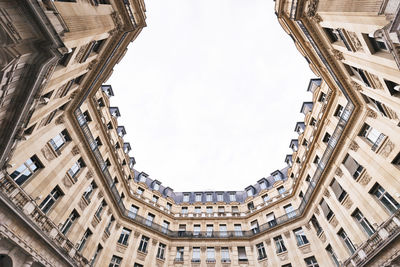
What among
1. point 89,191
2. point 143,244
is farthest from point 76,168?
point 143,244

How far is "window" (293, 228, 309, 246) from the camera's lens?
982 inches

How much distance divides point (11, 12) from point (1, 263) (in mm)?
14095

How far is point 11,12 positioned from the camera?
293 inches

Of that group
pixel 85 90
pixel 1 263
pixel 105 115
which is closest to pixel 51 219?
pixel 1 263

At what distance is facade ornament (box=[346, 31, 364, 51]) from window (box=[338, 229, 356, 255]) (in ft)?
53.0

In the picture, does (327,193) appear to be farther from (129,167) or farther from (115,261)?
(129,167)

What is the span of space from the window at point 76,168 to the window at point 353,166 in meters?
25.0

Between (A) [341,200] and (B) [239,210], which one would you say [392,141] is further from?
(B) [239,210]

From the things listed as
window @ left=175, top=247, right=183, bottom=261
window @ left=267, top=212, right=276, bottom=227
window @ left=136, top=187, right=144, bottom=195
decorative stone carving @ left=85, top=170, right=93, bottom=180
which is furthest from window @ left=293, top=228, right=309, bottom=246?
decorative stone carving @ left=85, top=170, right=93, bottom=180

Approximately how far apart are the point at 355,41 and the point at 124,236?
1179 inches

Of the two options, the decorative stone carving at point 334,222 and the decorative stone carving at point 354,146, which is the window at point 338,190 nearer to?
the decorative stone carving at point 334,222

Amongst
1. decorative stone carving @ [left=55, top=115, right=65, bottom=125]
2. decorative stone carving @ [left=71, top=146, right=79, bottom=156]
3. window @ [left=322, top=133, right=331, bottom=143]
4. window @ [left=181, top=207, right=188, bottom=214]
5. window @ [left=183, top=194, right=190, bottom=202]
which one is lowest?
decorative stone carving @ [left=71, top=146, right=79, bottom=156]

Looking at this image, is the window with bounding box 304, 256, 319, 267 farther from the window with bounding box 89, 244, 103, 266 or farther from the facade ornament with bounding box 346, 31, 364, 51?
the window with bounding box 89, 244, 103, 266

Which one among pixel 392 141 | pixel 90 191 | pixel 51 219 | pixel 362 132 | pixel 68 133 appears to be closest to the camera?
pixel 392 141
